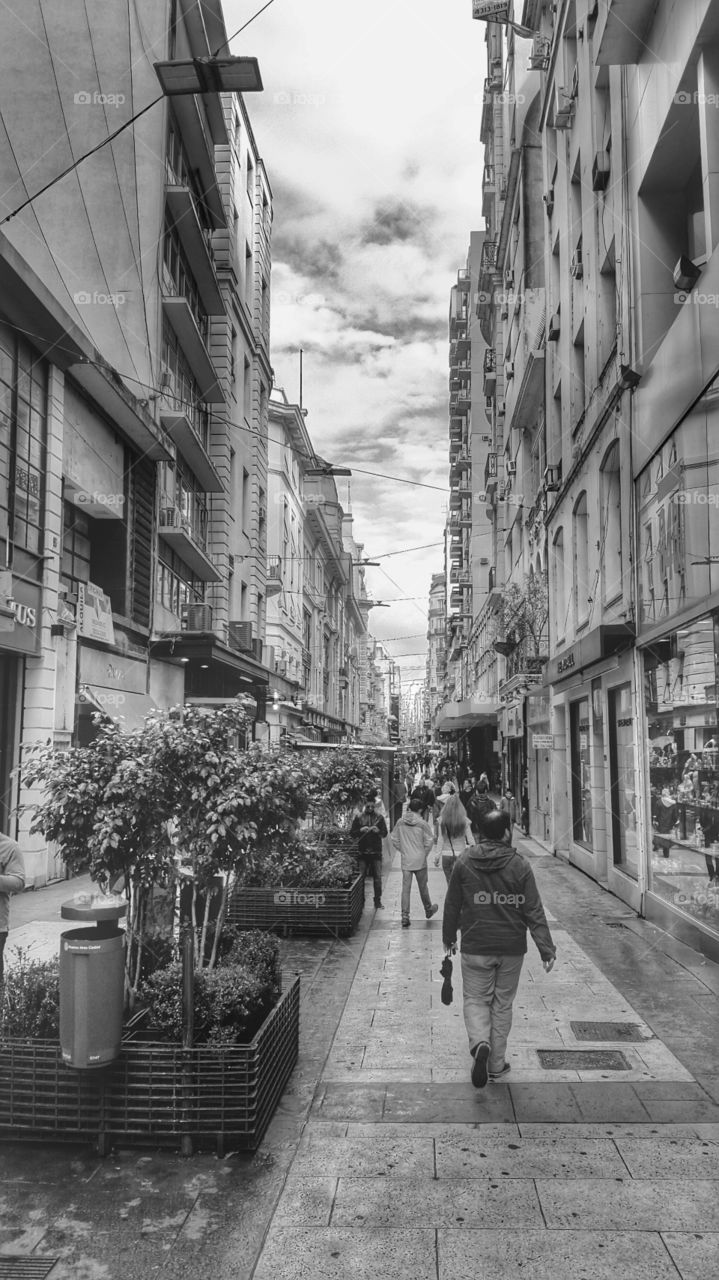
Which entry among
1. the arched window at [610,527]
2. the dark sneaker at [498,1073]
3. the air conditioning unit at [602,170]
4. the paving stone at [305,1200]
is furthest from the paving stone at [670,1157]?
the air conditioning unit at [602,170]

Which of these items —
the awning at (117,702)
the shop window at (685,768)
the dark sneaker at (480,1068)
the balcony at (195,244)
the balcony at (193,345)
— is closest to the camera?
the dark sneaker at (480,1068)

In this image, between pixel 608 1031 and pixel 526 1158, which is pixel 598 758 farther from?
pixel 526 1158

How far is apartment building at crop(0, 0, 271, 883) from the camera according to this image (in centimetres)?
1555

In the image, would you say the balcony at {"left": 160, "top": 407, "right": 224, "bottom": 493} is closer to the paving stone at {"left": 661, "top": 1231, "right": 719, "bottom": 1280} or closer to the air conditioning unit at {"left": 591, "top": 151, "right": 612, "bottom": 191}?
the air conditioning unit at {"left": 591, "top": 151, "right": 612, "bottom": 191}

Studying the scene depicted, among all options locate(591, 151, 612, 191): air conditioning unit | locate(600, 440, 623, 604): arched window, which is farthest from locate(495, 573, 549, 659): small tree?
locate(591, 151, 612, 191): air conditioning unit

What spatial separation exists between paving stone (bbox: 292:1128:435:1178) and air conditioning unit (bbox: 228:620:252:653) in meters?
28.9

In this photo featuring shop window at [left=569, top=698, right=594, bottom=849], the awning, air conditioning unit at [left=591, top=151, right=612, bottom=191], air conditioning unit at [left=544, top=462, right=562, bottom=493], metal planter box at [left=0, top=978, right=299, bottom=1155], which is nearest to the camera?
metal planter box at [left=0, top=978, right=299, bottom=1155]

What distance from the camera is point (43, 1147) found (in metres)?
5.21

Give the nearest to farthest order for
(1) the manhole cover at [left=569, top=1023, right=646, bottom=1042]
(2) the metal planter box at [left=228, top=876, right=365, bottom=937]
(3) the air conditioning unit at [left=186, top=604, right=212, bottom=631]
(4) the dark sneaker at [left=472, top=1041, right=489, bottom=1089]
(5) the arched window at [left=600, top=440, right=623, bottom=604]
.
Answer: (4) the dark sneaker at [left=472, top=1041, right=489, bottom=1089], (1) the manhole cover at [left=569, top=1023, right=646, bottom=1042], (2) the metal planter box at [left=228, top=876, right=365, bottom=937], (5) the arched window at [left=600, top=440, right=623, bottom=604], (3) the air conditioning unit at [left=186, top=604, right=212, bottom=631]

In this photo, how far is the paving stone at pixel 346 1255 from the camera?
399cm

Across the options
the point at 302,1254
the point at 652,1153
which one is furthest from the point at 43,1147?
the point at 652,1153

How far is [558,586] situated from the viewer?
878 inches

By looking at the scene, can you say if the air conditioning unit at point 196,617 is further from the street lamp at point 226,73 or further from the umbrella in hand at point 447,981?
the umbrella in hand at point 447,981

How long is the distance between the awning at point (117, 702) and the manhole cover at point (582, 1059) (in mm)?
11439
